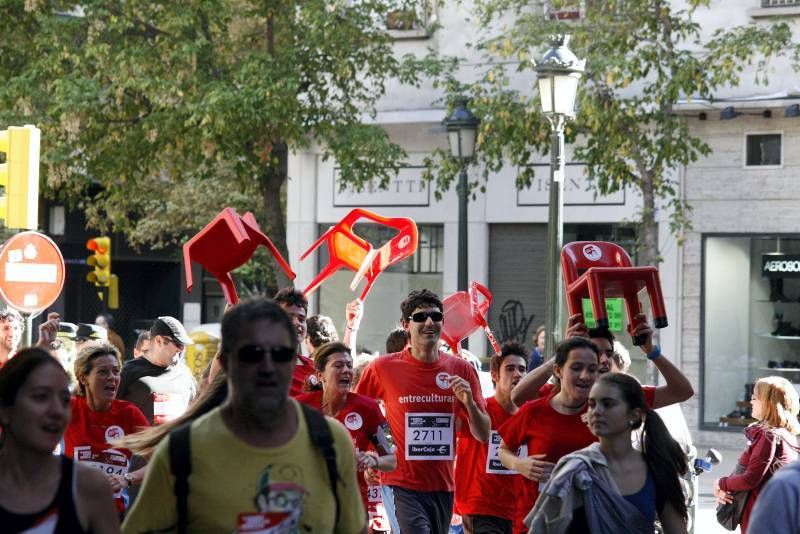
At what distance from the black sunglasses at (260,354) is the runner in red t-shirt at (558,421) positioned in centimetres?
321

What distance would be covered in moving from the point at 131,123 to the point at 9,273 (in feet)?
34.6

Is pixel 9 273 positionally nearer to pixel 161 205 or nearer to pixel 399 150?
pixel 399 150

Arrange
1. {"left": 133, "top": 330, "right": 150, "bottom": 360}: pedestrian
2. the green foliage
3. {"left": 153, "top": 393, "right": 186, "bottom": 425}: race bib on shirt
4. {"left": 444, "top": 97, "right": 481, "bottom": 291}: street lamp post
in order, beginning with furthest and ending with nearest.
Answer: the green foliage → {"left": 444, "top": 97, "right": 481, "bottom": 291}: street lamp post → {"left": 133, "top": 330, "right": 150, "bottom": 360}: pedestrian → {"left": 153, "top": 393, "right": 186, "bottom": 425}: race bib on shirt

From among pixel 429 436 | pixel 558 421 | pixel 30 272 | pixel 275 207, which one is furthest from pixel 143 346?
pixel 275 207

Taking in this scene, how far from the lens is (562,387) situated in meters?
7.34

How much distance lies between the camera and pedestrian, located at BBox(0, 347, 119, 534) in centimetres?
438

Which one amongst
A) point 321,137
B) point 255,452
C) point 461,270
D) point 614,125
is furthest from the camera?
point 321,137

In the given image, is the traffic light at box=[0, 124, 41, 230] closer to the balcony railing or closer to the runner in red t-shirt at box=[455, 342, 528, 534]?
the runner in red t-shirt at box=[455, 342, 528, 534]

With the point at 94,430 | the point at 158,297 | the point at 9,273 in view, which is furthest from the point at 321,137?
the point at 158,297

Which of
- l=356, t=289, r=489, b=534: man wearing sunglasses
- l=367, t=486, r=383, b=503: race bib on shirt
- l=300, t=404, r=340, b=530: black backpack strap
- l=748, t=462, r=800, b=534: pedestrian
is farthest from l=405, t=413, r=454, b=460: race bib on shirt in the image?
l=748, t=462, r=800, b=534: pedestrian

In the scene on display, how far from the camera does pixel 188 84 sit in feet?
66.6

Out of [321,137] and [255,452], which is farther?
[321,137]

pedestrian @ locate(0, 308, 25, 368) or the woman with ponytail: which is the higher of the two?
pedestrian @ locate(0, 308, 25, 368)

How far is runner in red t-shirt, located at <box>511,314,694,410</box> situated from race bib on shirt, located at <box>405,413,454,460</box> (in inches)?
48.0
